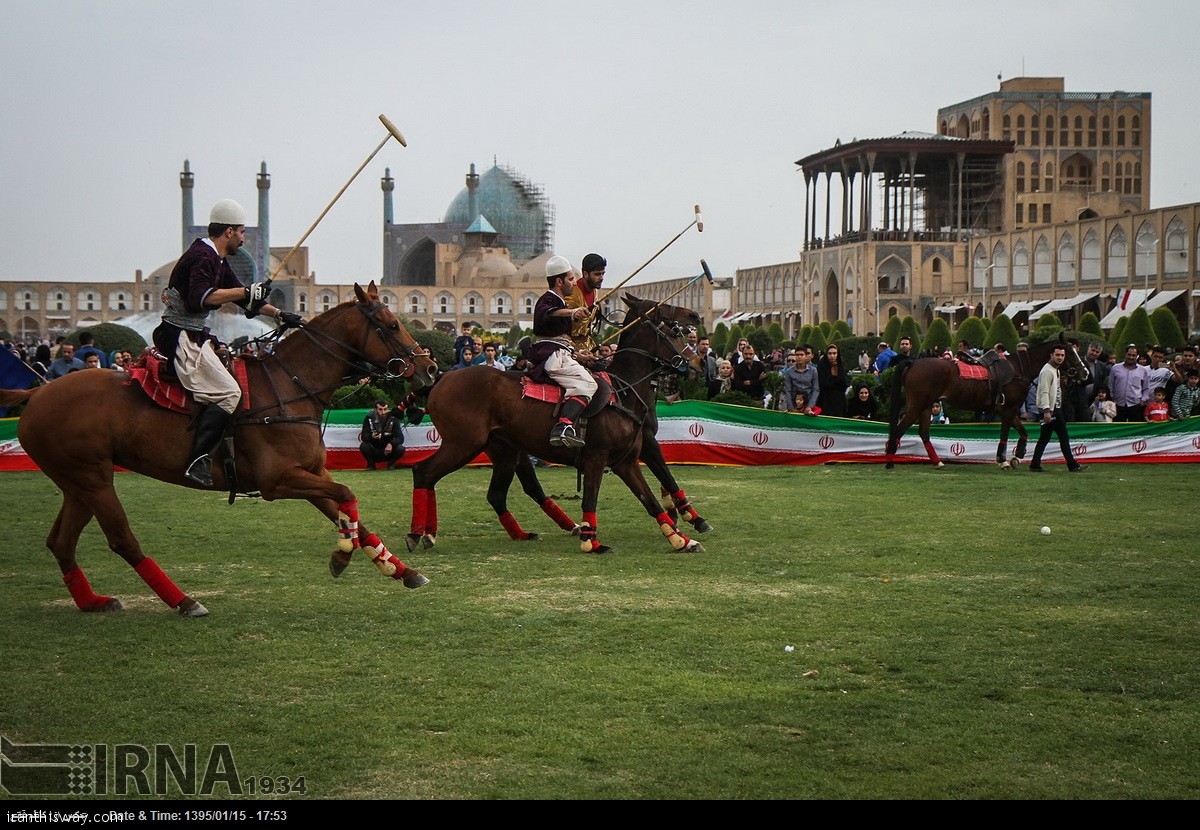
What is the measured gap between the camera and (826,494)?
13438mm

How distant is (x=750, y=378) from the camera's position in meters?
19.0

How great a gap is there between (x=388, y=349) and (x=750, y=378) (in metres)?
11.8

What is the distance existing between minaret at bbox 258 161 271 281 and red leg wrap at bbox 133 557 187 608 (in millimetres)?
81216

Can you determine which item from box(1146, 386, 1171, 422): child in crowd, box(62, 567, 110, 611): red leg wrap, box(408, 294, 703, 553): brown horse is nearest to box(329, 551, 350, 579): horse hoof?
box(62, 567, 110, 611): red leg wrap

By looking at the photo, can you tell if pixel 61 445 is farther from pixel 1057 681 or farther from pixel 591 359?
pixel 1057 681

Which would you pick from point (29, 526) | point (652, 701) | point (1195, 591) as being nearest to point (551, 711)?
point (652, 701)

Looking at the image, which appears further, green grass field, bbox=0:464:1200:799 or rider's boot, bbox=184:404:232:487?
rider's boot, bbox=184:404:232:487

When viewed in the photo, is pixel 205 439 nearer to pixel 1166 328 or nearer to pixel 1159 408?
pixel 1159 408

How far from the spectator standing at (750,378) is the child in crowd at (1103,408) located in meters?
4.75

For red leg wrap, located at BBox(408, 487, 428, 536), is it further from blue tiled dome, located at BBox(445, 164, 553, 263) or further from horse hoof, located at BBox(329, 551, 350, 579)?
blue tiled dome, located at BBox(445, 164, 553, 263)

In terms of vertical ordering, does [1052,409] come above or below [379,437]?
above

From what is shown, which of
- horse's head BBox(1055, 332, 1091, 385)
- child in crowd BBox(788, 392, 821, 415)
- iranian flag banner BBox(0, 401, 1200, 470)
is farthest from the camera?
child in crowd BBox(788, 392, 821, 415)

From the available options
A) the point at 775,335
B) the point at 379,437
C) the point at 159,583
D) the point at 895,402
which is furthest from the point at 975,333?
the point at 159,583

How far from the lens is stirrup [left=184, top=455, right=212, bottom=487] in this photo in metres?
7.06
